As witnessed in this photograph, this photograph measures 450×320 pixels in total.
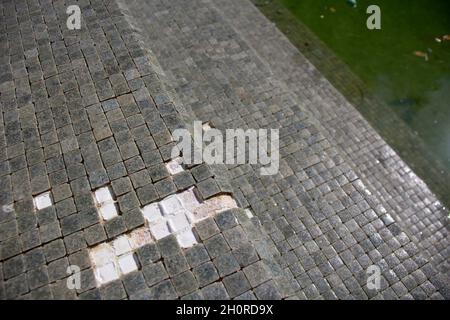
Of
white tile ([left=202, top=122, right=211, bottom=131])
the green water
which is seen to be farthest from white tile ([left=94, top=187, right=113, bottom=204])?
the green water

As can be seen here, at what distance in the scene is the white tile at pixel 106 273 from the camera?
383cm

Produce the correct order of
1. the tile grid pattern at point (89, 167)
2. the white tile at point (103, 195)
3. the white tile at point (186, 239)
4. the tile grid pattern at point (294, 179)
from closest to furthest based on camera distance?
the tile grid pattern at point (89, 167), the white tile at point (186, 239), the white tile at point (103, 195), the tile grid pattern at point (294, 179)

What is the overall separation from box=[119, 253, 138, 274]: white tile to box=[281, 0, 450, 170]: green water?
8.21 m

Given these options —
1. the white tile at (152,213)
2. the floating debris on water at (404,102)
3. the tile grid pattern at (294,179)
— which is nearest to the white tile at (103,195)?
A: the white tile at (152,213)

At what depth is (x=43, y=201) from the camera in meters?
4.37

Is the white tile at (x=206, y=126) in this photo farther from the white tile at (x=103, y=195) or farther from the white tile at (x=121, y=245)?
the white tile at (x=121, y=245)

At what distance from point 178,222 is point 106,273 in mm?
937

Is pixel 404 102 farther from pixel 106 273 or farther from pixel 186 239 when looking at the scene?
pixel 106 273

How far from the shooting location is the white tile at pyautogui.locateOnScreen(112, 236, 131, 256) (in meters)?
4.02

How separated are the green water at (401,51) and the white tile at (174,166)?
24.2 feet

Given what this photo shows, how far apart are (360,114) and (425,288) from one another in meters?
4.87

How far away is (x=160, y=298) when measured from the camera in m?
3.71

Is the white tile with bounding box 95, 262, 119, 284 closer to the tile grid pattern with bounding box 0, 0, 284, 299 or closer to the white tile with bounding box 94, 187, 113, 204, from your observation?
the tile grid pattern with bounding box 0, 0, 284, 299
